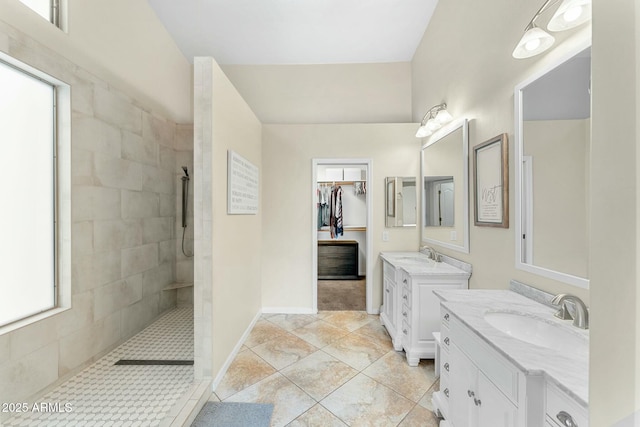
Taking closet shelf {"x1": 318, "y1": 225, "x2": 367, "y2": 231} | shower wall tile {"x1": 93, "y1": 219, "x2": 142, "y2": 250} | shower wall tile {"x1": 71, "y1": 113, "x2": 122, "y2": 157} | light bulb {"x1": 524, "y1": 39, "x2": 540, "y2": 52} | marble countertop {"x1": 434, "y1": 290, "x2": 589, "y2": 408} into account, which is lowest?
marble countertop {"x1": 434, "y1": 290, "x2": 589, "y2": 408}

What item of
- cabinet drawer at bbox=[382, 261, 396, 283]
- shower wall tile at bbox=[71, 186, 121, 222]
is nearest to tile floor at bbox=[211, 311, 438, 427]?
cabinet drawer at bbox=[382, 261, 396, 283]

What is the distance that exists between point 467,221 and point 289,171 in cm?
216

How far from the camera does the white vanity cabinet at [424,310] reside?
2145mm

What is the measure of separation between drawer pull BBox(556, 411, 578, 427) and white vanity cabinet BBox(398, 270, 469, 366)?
4.47 feet

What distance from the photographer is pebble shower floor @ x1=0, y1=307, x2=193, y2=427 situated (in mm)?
1528

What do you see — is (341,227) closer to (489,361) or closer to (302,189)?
(302,189)

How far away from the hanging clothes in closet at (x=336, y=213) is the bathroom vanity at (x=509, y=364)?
3.78m

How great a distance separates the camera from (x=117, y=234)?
7.88 feet

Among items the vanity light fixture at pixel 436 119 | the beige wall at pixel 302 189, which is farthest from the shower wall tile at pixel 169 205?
the vanity light fixture at pixel 436 119

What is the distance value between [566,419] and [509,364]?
18 centimetres

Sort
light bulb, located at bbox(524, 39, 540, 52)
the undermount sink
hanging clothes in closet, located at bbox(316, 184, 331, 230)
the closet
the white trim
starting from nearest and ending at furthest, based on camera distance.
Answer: the undermount sink
light bulb, located at bbox(524, 39, 540, 52)
the white trim
the closet
hanging clothes in closet, located at bbox(316, 184, 331, 230)

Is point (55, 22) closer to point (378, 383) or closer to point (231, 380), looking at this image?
point (231, 380)

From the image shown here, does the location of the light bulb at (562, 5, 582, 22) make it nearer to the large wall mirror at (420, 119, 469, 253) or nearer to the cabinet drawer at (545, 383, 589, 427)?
the large wall mirror at (420, 119, 469, 253)

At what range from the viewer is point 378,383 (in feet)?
6.49
